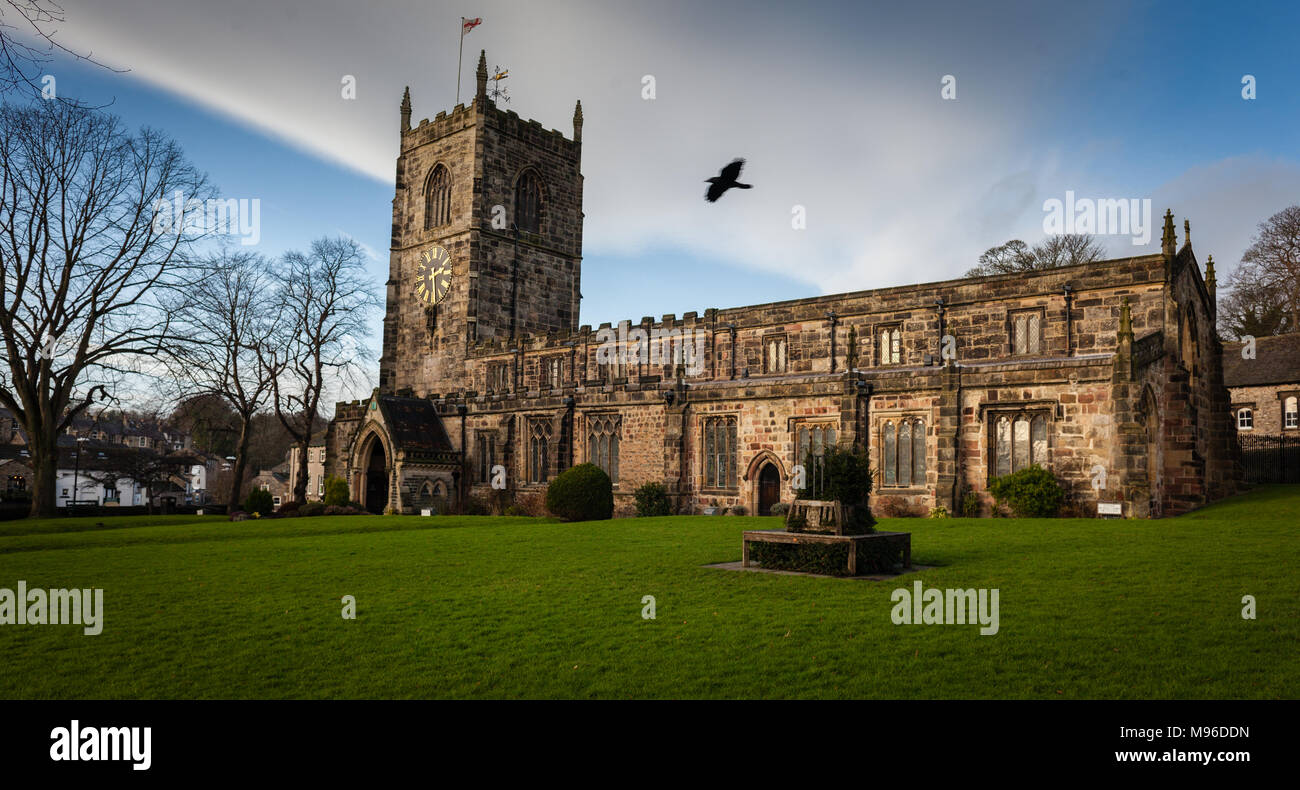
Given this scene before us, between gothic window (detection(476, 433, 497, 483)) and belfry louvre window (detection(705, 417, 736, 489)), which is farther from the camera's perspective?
gothic window (detection(476, 433, 497, 483))

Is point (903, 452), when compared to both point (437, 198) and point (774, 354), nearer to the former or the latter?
point (774, 354)

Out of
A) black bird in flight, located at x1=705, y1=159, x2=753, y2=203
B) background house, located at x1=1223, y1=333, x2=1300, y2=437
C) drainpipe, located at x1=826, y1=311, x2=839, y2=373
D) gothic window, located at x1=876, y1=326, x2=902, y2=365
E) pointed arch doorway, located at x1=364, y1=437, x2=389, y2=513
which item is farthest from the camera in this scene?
pointed arch doorway, located at x1=364, y1=437, x2=389, y2=513

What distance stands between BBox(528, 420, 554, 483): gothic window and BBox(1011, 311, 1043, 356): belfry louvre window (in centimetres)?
1957

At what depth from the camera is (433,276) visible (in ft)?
172

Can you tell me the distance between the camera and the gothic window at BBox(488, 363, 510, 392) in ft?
157

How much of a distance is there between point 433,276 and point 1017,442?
3704 cm

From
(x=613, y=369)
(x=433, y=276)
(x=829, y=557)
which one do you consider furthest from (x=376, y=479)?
(x=829, y=557)

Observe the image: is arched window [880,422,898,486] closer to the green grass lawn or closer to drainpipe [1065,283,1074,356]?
drainpipe [1065,283,1074,356]

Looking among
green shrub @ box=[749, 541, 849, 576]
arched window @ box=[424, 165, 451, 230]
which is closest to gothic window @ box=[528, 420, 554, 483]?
arched window @ box=[424, 165, 451, 230]

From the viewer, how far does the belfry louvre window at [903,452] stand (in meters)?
27.7

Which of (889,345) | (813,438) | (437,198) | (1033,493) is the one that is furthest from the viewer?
(437,198)

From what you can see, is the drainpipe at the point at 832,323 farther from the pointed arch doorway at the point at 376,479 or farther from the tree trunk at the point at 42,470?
the tree trunk at the point at 42,470
